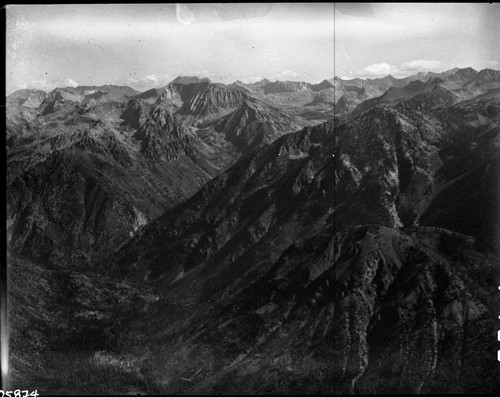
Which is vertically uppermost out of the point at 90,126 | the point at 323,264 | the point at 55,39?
the point at 55,39

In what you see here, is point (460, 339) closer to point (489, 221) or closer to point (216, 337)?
point (489, 221)

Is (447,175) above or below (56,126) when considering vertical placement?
below

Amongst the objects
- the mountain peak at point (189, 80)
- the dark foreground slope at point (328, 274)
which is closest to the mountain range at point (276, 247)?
the dark foreground slope at point (328, 274)

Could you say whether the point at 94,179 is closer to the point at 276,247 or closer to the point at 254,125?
the point at 254,125

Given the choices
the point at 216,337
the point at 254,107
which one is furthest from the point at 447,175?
the point at 216,337

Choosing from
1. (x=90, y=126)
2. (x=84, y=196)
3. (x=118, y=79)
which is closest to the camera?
(x=118, y=79)

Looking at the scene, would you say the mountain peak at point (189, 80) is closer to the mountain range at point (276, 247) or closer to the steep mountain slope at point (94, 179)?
the mountain range at point (276, 247)

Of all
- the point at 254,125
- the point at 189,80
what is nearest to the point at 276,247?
the point at 254,125

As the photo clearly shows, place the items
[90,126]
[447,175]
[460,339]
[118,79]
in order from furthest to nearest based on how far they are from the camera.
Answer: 1. [90,126]
2. [447,175]
3. [118,79]
4. [460,339]

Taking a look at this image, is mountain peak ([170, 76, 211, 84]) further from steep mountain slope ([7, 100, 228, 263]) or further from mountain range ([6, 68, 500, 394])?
steep mountain slope ([7, 100, 228, 263])
